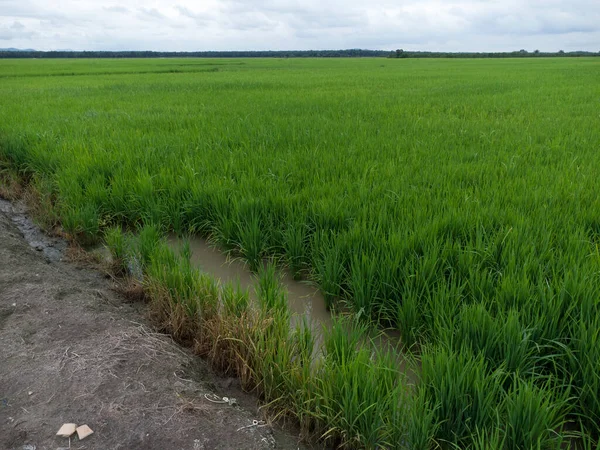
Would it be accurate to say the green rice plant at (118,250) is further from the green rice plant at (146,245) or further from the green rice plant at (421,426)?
the green rice plant at (421,426)

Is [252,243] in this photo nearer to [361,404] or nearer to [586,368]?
[361,404]

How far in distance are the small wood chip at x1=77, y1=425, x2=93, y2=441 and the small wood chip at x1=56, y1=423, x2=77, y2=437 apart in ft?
0.07

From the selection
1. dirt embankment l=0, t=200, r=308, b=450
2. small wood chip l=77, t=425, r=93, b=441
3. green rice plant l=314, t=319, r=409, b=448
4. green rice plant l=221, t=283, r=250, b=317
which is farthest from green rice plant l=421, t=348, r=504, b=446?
small wood chip l=77, t=425, r=93, b=441

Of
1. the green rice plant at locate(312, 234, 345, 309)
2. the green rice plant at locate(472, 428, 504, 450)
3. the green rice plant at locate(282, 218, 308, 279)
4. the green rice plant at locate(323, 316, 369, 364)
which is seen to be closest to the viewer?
the green rice plant at locate(472, 428, 504, 450)

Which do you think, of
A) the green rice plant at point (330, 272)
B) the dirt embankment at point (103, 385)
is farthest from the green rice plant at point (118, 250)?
the green rice plant at point (330, 272)

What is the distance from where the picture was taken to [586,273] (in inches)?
86.1

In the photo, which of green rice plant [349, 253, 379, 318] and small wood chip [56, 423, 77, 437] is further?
green rice plant [349, 253, 379, 318]

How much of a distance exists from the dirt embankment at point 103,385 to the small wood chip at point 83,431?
20 millimetres

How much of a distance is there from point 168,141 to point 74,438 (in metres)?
4.60

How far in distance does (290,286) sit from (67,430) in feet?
5.32

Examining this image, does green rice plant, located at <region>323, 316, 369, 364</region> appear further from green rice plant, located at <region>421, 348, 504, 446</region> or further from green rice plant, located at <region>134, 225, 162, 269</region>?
green rice plant, located at <region>134, 225, 162, 269</region>

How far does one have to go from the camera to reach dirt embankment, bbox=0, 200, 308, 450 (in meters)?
1.58

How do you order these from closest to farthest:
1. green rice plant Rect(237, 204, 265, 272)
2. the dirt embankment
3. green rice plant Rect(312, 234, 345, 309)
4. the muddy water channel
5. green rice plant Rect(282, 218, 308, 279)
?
the dirt embankment
the muddy water channel
green rice plant Rect(312, 234, 345, 309)
green rice plant Rect(282, 218, 308, 279)
green rice plant Rect(237, 204, 265, 272)

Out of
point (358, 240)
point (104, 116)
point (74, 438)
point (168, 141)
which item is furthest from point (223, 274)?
point (104, 116)
